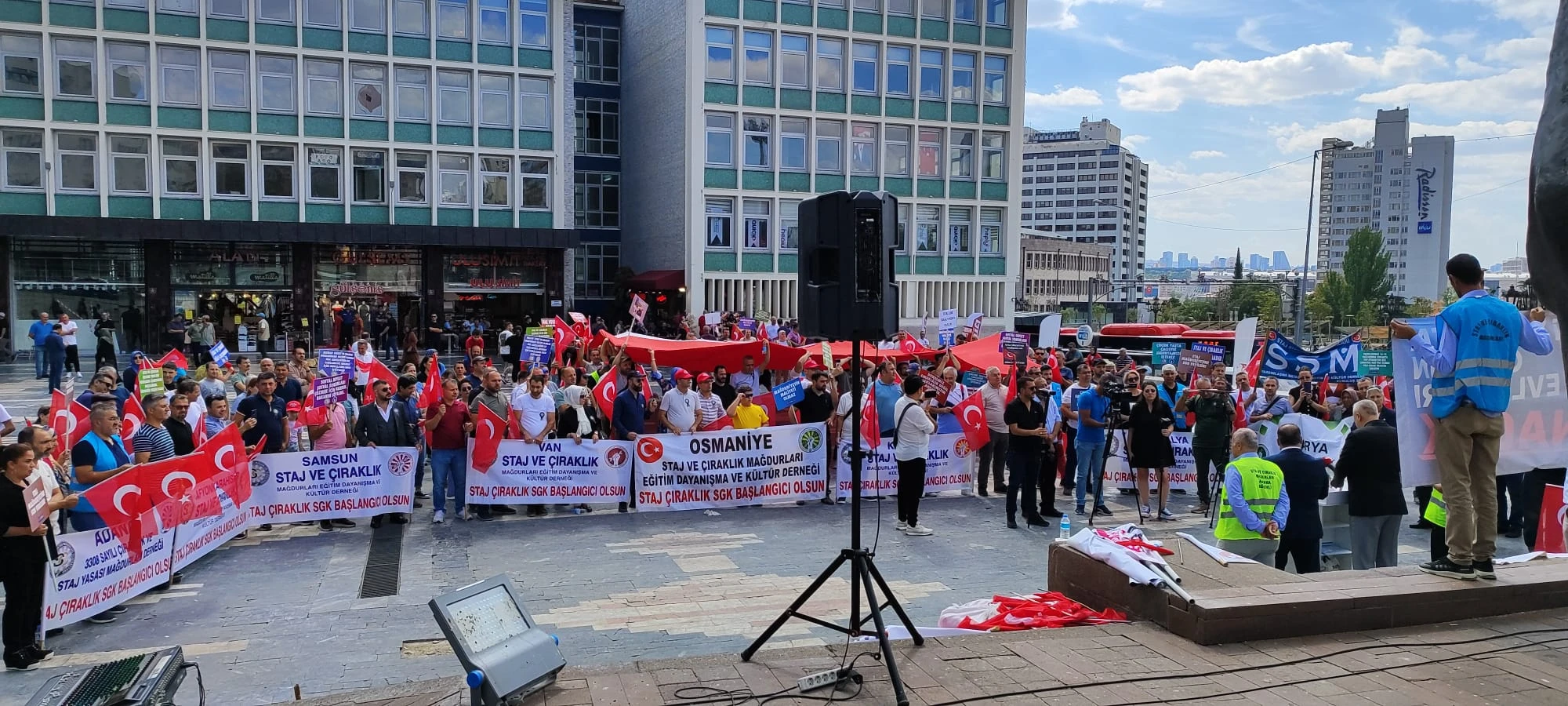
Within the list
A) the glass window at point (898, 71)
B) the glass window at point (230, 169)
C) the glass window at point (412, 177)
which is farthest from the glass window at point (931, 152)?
the glass window at point (230, 169)

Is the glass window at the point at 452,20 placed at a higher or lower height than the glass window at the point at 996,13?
lower

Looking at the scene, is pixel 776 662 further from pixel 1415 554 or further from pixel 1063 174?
pixel 1063 174

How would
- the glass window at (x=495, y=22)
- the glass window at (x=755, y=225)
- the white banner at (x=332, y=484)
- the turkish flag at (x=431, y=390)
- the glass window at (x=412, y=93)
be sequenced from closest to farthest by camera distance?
1. the white banner at (x=332, y=484)
2. the turkish flag at (x=431, y=390)
3. the glass window at (x=412, y=93)
4. the glass window at (x=495, y=22)
5. the glass window at (x=755, y=225)

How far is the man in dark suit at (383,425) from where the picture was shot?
13.0 m

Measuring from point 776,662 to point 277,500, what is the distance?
27.8 ft

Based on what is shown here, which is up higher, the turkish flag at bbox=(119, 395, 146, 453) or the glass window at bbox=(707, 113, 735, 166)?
the glass window at bbox=(707, 113, 735, 166)

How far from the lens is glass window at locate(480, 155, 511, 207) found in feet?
131

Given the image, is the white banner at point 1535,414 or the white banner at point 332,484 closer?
the white banner at point 1535,414

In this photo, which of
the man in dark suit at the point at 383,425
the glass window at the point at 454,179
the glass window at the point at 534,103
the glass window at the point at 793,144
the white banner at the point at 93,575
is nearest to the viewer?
the white banner at the point at 93,575

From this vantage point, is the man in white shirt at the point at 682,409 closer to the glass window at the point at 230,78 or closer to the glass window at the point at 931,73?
the glass window at the point at 230,78

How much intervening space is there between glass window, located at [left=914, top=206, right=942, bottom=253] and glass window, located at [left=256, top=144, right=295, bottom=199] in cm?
2459

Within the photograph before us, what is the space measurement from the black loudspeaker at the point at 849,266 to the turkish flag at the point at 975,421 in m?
8.90

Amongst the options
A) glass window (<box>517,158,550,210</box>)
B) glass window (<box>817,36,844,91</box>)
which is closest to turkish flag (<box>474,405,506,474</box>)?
glass window (<box>517,158,550,210</box>)

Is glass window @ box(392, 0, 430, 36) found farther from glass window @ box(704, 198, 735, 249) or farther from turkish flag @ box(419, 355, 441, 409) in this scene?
turkish flag @ box(419, 355, 441, 409)
